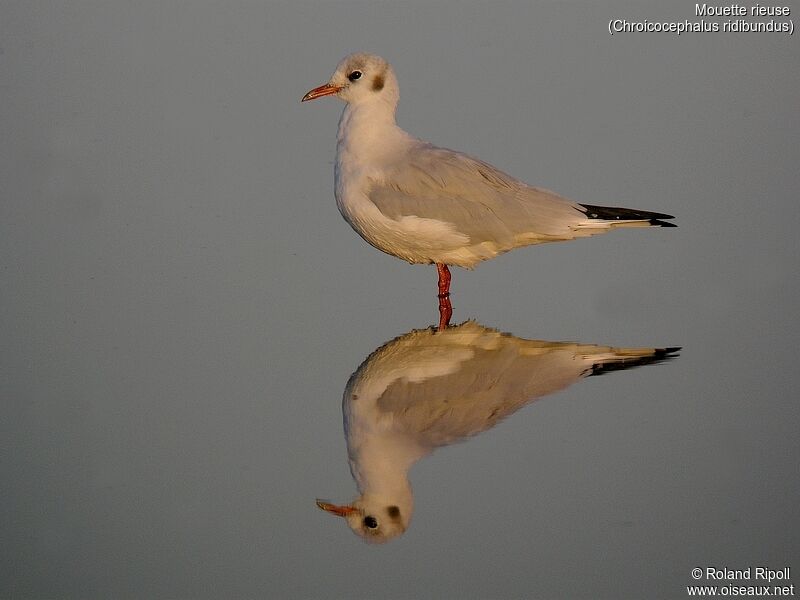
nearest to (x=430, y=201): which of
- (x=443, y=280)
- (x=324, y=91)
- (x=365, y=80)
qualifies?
(x=443, y=280)

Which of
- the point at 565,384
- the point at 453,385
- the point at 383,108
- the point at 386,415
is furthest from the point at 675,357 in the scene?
the point at 383,108

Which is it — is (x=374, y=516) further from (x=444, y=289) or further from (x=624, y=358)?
(x=444, y=289)

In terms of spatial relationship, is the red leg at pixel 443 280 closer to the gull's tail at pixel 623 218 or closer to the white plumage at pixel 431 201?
the white plumage at pixel 431 201

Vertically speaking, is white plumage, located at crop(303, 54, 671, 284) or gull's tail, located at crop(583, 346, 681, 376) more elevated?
white plumage, located at crop(303, 54, 671, 284)

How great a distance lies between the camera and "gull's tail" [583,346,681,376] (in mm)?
6613

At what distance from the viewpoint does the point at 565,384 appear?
20.9 ft

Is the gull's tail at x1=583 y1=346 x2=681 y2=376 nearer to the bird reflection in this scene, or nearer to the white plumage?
the bird reflection

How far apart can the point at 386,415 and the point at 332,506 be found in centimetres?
86

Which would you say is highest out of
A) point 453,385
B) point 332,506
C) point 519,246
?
point 519,246

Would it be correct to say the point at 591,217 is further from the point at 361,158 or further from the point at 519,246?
the point at 361,158

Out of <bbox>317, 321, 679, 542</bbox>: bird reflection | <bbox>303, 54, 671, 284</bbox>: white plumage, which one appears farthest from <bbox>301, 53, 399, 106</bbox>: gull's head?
<bbox>317, 321, 679, 542</bbox>: bird reflection

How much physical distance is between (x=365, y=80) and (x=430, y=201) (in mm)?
886

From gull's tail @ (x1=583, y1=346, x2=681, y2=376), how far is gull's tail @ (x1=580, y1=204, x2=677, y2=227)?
90 centimetres

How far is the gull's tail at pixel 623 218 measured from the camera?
763 centimetres
